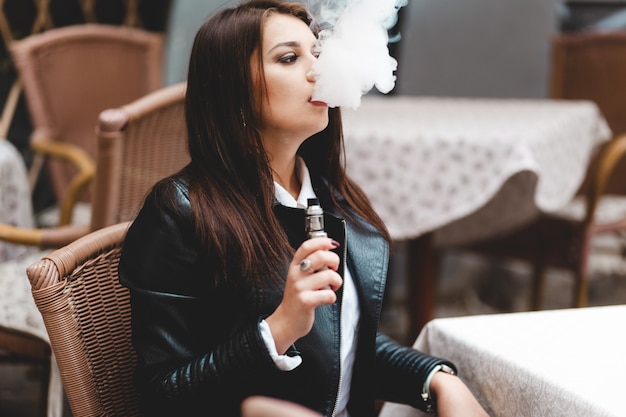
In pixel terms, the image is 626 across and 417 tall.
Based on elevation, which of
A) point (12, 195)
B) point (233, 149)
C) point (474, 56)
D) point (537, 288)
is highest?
point (233, 149)

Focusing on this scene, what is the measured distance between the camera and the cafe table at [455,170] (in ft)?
7.27

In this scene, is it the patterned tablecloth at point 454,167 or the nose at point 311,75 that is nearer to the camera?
the nose at point 311,75

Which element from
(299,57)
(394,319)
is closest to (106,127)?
(299,57)

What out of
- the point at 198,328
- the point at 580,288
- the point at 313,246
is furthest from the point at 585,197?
the point at 313,246

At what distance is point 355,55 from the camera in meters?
1.00

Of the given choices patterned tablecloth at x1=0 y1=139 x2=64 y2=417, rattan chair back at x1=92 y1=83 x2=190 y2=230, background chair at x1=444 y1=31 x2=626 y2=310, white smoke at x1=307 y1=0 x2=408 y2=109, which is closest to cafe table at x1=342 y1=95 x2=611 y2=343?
background chair at x1=444 y1=31 x2=626 y2=310

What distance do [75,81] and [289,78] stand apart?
201cm

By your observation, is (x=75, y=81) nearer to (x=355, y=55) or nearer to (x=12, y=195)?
(x=12, y=195)

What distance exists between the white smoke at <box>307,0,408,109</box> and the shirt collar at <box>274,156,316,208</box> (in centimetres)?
17

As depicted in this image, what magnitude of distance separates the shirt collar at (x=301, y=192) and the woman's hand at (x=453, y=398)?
31cm

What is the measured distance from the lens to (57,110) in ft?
9.30

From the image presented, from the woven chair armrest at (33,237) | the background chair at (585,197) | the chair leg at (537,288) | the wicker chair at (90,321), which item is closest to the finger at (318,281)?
the wicker chair at (90,321)

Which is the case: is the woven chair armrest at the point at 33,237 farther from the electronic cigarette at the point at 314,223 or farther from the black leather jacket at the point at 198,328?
the electronic cigarette at the point at 314,223

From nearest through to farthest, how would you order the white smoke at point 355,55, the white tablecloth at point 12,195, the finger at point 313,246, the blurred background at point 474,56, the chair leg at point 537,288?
the finger at point 313,246 < the white smoke at point 355,55 < the white tablecloth at point 12,195 < the chair leg at point 537,288 < the blurred background at point 474,56
